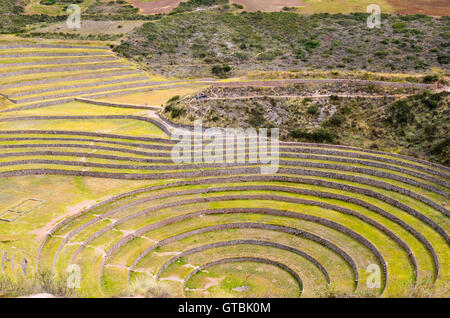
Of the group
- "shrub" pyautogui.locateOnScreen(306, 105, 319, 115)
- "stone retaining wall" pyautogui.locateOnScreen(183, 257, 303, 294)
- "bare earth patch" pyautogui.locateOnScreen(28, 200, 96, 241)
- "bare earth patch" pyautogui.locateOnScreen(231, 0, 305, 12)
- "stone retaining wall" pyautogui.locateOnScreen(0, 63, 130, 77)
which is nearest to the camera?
"stone retaining wall" pyautogui.locateOnScreen(183, 257, 303, 294)

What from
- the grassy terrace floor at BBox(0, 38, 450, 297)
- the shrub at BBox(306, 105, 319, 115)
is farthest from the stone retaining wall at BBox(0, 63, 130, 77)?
the shrub at BBox(306, 105, 319, 115)

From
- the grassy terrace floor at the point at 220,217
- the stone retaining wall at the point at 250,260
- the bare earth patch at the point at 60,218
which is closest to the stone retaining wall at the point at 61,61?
the grassy terrace floor at the point at 220,217

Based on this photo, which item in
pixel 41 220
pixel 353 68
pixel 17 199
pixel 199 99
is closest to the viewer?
pixel 41 220

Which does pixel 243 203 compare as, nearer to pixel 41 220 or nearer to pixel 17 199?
pixel 41 220

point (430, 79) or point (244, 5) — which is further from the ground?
point (244, 5)

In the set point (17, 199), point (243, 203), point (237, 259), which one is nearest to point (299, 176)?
point (243, 203)

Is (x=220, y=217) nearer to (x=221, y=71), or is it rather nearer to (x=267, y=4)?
(x=221, y=71)

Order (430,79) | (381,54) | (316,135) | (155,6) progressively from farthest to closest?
1. (155,6)
2. (381,54)
3. (430,79)
4. (316,135)

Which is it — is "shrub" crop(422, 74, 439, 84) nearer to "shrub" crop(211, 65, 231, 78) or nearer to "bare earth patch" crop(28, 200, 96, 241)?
"shrub" crop(211, 65, 231, 78)

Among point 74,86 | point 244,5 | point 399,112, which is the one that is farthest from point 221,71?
point 399,112

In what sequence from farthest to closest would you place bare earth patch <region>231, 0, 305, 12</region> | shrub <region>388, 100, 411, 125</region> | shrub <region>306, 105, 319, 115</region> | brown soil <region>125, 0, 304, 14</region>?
brown soil <region>125, 0, 304, 14</region>, bare earth patch <region>231, 0, 305, 12</region>, shrub <region>306, 105, 319, 115</region>, shrub <region>388, 100, 411, 125</region>

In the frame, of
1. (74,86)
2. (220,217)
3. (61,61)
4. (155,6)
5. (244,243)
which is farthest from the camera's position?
(155,6)
